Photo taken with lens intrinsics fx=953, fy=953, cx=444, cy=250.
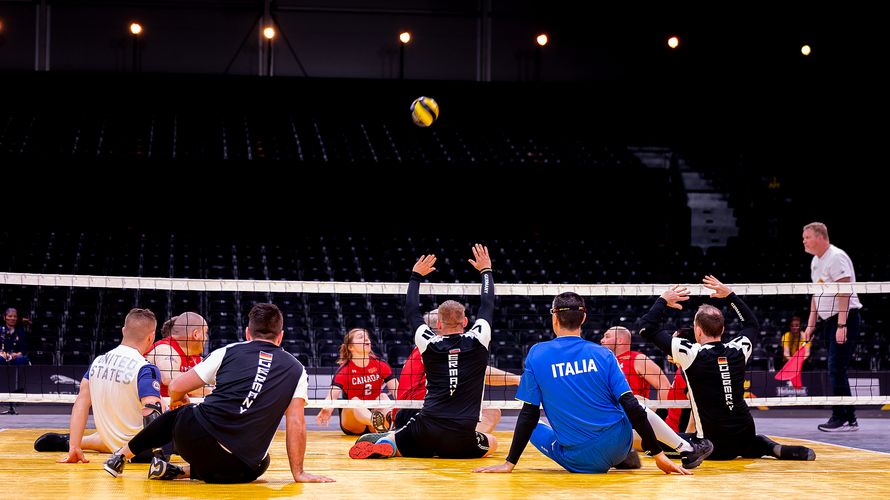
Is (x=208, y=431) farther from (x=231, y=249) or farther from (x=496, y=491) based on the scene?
(x=231, y=249)

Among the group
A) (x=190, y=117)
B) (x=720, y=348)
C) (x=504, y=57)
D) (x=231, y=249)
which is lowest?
(x=720, y=348)

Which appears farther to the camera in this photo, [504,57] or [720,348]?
[504,57]

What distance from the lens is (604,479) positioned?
651 cm

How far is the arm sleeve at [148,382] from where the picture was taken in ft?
22.4

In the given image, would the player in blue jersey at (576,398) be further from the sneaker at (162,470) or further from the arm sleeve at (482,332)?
the sneaker at (162,470)

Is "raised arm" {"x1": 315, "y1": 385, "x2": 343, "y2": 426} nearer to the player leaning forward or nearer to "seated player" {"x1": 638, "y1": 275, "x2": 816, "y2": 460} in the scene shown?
the player leaning forward

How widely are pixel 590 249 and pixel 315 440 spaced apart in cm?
1364

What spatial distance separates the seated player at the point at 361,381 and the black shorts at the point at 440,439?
1.77 metres

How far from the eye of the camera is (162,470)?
614cm

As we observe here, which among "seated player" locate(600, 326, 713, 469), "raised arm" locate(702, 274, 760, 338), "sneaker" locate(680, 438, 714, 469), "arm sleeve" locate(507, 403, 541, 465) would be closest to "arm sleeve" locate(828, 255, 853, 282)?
"seated player" locate(600, 326, 713, 469)

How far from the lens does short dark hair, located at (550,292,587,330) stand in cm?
671

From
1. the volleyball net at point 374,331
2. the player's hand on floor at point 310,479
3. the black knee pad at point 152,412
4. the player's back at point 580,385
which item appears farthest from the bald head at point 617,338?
the black knee pad at point 152,412

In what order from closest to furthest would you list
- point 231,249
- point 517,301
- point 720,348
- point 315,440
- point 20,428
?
point 720,348 < point 315,440 < point 20,428 < point 517,301 < point 231,249

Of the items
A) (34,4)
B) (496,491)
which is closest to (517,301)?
(496,491)
